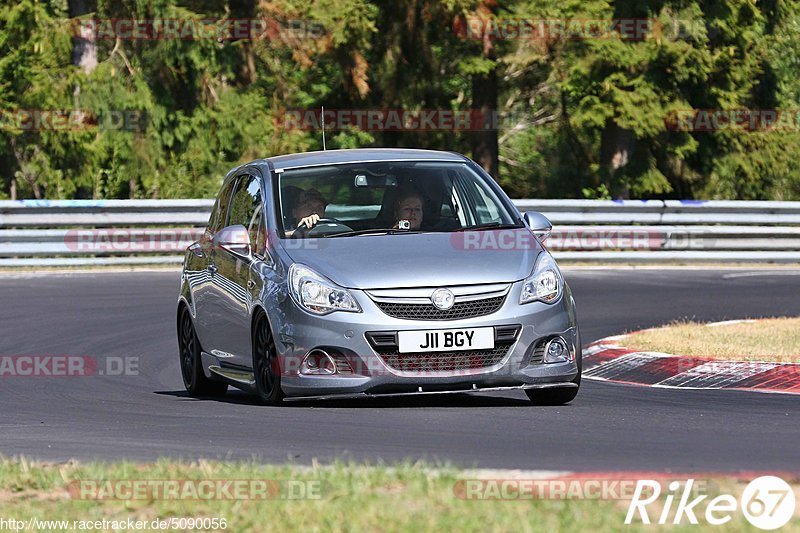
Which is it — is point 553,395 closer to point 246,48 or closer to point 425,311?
point 425,311

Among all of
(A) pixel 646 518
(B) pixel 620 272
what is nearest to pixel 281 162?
(A) pixel 646 518

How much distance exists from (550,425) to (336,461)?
2068 mm

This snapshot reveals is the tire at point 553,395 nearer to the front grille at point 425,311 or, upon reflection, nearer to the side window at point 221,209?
the front grille at point 425,311

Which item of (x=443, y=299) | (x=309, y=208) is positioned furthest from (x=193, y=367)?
(x=443, y=299)

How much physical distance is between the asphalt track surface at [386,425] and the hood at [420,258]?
2.59 ft

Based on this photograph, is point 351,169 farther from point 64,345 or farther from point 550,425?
point 64,345

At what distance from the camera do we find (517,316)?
9.46 metres

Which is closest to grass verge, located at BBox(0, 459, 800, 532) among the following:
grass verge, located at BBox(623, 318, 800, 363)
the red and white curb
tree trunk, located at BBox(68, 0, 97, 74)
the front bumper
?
the front bumper

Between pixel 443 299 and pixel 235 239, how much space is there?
176 cm

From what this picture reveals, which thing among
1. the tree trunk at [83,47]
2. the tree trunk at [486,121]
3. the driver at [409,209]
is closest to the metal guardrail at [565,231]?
the tree trunk at [83,47]

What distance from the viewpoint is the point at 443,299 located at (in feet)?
30.4

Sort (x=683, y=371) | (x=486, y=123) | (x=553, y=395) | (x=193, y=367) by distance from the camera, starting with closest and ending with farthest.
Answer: (x=553, y=395)
(x=193, y=367)
(x=683, y=371)
(x=486, y=123)

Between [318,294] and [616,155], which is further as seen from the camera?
[616,155]

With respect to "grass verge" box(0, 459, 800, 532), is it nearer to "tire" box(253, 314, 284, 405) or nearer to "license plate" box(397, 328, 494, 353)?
"license plate" box(397, 328, 494, 353)
